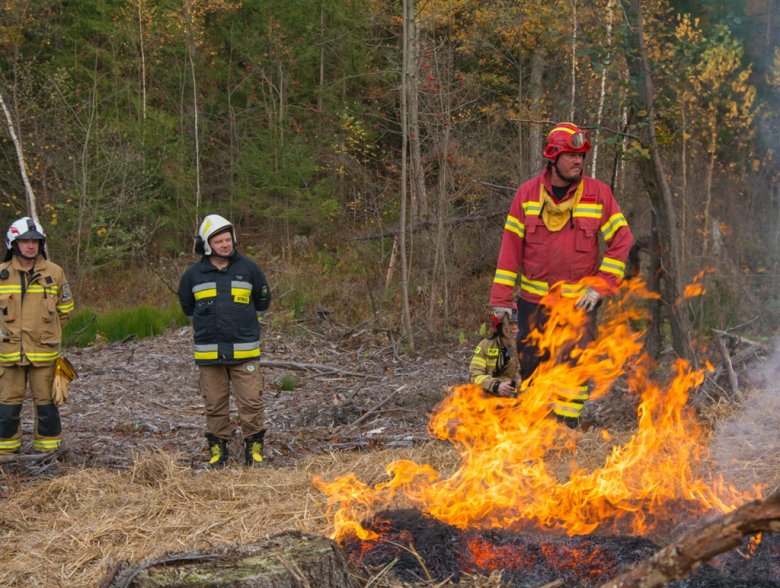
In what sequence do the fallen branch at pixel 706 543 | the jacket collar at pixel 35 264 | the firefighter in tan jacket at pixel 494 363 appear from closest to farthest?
the fallen branch at pixel 706 543 → the firefighter in tan jacket at pixel 494 363 → the jacket collar at pixel 35 264

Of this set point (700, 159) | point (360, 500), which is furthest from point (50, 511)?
point (700, 159)

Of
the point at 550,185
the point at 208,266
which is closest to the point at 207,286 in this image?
the point at 208,266

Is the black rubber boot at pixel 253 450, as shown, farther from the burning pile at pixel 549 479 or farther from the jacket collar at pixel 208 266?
the jacket collar at pixel 208 266

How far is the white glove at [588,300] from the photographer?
4590mm

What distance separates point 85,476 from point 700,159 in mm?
13661

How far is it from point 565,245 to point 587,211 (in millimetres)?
274

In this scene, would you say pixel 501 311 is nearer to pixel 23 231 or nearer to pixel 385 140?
pixel 23 231

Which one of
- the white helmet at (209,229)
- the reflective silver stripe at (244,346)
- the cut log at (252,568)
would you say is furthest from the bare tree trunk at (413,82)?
the cut log at (252,568)

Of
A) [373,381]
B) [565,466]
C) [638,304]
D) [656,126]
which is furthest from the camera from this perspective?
[373,381]

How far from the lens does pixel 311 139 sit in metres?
19.0

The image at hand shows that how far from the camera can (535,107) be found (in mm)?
14484

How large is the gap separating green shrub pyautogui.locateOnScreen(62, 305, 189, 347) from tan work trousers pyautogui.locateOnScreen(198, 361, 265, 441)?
5681 mm

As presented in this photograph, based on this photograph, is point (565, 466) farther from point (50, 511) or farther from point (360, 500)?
point (50, 511)

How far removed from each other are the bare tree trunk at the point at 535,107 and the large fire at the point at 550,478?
803 centimetres
